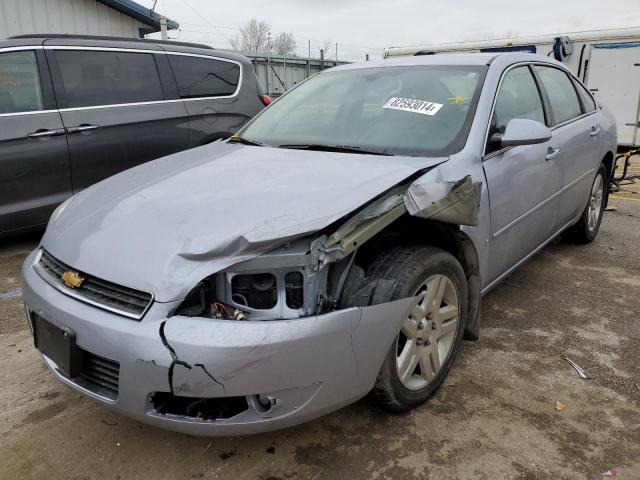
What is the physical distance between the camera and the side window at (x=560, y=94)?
370 cm

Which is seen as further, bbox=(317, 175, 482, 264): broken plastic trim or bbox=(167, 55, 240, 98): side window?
bbox=(167, 55, 240, 98): side window

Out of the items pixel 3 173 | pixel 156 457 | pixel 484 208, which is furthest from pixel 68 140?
pixel 484 208

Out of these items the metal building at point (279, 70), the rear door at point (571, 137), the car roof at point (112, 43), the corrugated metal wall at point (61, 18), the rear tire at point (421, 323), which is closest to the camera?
the rear tire at point (421, 323)

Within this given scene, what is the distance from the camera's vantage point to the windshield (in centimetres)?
276

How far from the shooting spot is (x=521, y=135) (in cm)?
273

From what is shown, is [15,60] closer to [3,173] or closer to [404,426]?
[3,173]

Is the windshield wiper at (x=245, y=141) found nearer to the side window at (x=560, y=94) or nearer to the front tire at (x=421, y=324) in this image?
the front tire at (x=421, y=324)

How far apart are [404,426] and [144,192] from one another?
61.6 inches

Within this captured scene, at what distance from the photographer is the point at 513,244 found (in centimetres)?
305

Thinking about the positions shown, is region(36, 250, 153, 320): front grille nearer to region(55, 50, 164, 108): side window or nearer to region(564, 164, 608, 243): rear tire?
region(55, 50, 164, 108): side window

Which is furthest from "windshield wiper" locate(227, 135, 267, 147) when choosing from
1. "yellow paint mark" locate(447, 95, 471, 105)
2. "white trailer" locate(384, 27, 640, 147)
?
"white trailer" locate(384, 27, 640, 147)

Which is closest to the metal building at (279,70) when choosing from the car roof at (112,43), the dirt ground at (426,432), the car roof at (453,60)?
the car roof at (112,43)

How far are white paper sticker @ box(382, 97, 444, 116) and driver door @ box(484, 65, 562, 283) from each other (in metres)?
0.32

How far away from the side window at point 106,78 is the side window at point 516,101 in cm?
340
